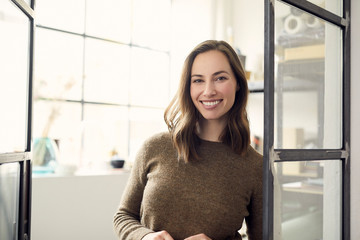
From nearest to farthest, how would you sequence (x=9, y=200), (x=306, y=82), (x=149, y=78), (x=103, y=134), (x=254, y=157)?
(x=9, y=200) → (x=306, y=82) → (x=254, y=157) → (x=103, y=134) → (x=149, y=78)

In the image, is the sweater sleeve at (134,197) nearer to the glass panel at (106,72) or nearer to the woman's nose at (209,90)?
the woman's nose at (209,90)

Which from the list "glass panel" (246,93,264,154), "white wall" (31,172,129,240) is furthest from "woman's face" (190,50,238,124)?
"glass panel" (246,93,264,154)

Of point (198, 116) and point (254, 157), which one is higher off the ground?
point (198, 116)

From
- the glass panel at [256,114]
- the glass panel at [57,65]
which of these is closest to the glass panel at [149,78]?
the glass panel at [57,65]

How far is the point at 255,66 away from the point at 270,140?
185 cm

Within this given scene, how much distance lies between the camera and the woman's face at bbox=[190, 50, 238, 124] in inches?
52.4

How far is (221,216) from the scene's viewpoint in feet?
4.19

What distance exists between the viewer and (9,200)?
116 centimetres

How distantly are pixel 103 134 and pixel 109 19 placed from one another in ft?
3.01

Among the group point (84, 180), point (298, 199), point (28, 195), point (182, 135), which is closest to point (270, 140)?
point (298, 199)

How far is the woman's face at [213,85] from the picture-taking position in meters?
1.33

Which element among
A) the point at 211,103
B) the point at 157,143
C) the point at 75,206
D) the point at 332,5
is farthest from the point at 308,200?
the point at 75,206

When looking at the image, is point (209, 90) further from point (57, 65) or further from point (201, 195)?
point (57, 65)

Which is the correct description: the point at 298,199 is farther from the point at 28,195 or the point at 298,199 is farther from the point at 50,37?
the point at 50,37
